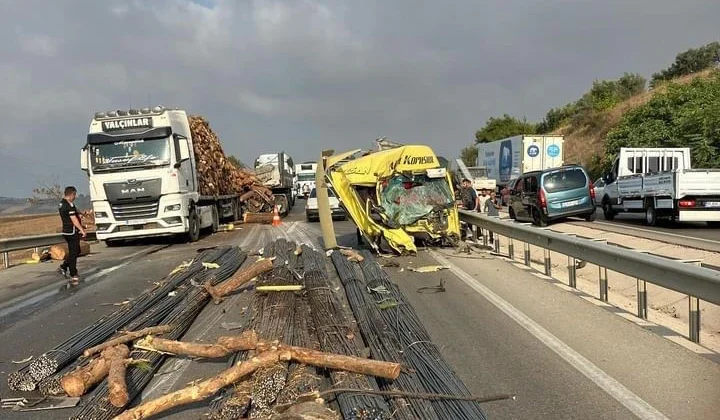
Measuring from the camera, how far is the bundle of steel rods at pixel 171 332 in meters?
4.64

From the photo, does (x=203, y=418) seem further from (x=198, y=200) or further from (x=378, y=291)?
(x=198, y=200)

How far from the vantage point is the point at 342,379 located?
4918mm

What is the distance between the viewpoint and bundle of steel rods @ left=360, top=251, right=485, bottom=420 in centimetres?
447

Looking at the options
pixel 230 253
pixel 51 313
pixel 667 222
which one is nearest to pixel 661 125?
pixel 667 222

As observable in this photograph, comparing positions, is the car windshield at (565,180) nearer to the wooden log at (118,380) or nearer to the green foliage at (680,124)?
the green foliage at (680,124)

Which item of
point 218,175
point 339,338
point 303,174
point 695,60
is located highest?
point 695,60

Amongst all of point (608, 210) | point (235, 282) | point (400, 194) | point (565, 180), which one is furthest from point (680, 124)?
point (235, 282)

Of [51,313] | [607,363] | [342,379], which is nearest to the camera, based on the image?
[342,379]

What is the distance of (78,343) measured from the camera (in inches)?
252

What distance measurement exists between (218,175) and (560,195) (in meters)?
13.2

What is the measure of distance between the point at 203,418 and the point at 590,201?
62.5 ft

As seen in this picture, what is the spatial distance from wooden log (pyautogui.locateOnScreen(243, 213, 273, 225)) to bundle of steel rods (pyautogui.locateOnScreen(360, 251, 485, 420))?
21470 mm

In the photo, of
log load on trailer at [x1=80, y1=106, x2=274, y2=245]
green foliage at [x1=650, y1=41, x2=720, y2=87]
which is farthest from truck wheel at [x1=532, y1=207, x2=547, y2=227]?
green foliage at [x1=650, y1=41, x2=720, y2=87]

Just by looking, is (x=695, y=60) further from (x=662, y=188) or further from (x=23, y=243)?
(x=23, y=243)
